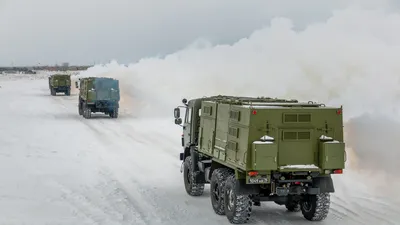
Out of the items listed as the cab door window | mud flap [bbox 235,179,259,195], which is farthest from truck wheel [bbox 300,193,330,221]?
the cab door window

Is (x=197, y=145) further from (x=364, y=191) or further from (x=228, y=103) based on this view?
(x=364, y=191)

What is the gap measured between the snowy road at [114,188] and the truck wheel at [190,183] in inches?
8.3

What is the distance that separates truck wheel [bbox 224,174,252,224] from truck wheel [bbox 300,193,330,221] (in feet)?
4.72

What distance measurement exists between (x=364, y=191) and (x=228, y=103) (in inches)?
200

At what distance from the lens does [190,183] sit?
1389cm

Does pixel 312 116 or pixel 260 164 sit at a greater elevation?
pixel 312 116

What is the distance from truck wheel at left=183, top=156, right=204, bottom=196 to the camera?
13734 mm

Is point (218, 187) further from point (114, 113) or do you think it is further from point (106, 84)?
point (106, 84)

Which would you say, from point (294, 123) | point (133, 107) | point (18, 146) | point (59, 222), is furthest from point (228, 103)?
point (133, 107)

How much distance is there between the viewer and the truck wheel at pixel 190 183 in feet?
45.1

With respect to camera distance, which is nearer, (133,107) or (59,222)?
(59,222)

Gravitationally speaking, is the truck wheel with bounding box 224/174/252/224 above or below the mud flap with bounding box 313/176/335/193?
below

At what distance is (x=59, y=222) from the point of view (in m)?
11.2

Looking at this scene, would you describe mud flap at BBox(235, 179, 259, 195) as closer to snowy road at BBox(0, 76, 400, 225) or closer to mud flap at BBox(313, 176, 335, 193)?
snowy road at BBox(0, 76, 400, 225)
